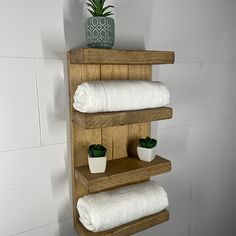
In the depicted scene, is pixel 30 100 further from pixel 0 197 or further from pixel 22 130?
pixel 0 197

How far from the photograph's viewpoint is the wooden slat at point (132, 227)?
684mm

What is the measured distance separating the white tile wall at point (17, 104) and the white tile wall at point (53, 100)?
20mm

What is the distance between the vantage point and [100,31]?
1.99 ft

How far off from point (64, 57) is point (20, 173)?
0.36 m

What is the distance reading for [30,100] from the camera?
2.15 feet

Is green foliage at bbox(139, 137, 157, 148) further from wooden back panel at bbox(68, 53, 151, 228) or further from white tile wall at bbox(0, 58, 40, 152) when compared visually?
white tile wall at bbox(0, 58, 40, 152)

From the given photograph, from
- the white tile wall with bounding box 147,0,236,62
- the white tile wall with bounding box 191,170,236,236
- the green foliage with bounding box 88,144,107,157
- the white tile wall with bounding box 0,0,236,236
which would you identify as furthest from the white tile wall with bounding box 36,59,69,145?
the white tile wall with bounding box 191,170,236,236

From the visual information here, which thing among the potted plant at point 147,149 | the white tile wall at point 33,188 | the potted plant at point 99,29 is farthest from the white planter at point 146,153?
the potted plant at point 99,29

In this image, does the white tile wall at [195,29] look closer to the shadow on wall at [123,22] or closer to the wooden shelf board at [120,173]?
the shadow on wall at [123,22]

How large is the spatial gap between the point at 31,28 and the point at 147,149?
0.49 metres

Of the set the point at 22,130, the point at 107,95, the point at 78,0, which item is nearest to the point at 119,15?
the point at 78,0

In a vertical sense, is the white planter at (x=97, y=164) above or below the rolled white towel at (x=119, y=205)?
above

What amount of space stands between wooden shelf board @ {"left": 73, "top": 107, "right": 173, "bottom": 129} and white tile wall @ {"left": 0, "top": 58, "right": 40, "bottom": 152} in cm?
13

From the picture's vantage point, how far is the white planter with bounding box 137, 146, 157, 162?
0.74 m
